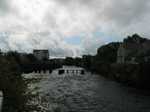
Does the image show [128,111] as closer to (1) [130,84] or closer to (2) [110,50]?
(1) [130,84]

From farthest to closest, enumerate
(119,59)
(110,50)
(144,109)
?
(110,50)
(119,59)
(144,109)

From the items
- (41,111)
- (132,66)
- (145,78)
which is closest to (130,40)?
(132,66)

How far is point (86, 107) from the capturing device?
2552 cm

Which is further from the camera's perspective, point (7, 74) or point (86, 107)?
point (86, 107)

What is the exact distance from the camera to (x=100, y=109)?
24484mm

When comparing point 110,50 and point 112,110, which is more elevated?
point 110,50

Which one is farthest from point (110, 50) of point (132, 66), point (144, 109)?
point (144, 109)

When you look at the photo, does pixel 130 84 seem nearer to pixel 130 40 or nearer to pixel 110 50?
pixel 130 40

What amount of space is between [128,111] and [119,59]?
75.3 metres

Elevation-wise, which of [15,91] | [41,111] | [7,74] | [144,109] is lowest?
[144,109]

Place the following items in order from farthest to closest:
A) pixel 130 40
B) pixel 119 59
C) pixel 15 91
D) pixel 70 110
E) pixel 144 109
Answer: pixel 130 40 → pixel 119 59 → pixel 144 109 → pixel 70 110 → pixel 15 91

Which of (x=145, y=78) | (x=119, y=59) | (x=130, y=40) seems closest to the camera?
(x=145, y=78)

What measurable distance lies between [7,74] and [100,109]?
1704 centimetres

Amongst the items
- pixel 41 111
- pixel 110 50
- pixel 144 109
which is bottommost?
pixel 144 109
